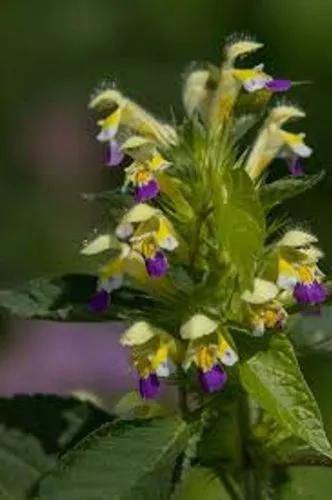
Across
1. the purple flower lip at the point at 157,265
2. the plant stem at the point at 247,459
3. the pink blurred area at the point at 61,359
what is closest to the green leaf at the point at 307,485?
the plant stem at the point at 247,459

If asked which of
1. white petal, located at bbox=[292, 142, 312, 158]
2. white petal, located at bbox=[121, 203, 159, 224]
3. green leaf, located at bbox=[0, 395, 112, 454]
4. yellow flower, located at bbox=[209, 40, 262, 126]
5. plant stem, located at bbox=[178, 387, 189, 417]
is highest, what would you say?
yellow flower, located at bbox=[209, 40, 262, 126]

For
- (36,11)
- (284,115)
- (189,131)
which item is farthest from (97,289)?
(36,11)

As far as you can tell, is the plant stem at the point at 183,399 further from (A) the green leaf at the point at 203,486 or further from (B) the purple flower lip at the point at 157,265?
(B) the purple flower lip at the point at 157,265

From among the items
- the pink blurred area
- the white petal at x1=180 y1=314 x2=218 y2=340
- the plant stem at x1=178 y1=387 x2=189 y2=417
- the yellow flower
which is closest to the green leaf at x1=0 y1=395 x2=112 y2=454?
the plant stem at x1=178 y1=387 x2=189 y2=417

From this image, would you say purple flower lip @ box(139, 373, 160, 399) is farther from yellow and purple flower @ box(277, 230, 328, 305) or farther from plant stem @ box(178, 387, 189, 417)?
yellow and purple flower @ box(277, 230, 328, 305)

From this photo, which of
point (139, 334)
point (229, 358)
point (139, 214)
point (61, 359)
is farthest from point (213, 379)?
point (61, 359)

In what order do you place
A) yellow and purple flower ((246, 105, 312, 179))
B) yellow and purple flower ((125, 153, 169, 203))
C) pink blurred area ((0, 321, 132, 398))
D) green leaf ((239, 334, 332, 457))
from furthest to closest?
pink blurred area ((0, 321, 132, 398)) → yellow and purple flower ((246, 105, 312, 179)) → yellow and purple flower ((125, 153, 169, 203)) → green leaf ((239, 334, 332, 457))

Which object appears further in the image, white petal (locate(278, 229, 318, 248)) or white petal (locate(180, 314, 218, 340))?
white petal (locate(278, 229, 318, 248))

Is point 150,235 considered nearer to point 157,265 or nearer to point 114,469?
point 157,265
